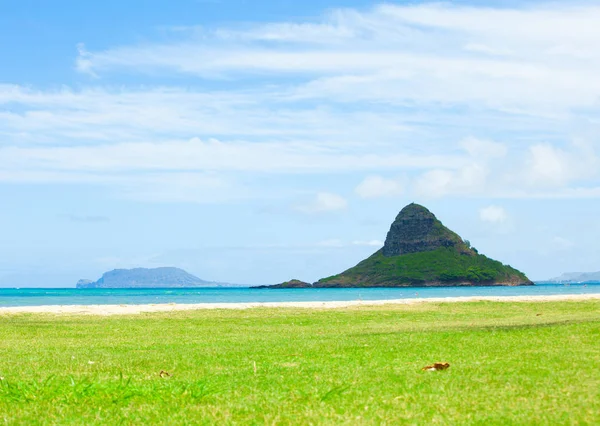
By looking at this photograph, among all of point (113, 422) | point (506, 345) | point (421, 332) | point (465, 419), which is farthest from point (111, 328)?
point (465, 419)

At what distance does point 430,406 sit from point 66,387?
7181mm

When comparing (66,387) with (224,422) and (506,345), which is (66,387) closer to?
(224,422)

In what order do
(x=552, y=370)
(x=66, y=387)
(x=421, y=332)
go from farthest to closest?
(x=421, y=332) < (x=552, y=370) < (x=66, y=387)

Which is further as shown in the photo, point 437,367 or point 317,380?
point 437,367

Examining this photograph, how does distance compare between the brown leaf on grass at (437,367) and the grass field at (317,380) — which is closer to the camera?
the grass field at (317,380)

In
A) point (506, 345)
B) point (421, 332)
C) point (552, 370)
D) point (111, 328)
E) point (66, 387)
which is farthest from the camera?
point (111, 328)

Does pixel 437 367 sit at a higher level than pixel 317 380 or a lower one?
higher

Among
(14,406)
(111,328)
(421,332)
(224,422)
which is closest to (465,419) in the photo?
(224,422)

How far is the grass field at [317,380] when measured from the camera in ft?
39.0

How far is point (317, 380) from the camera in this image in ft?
49.9

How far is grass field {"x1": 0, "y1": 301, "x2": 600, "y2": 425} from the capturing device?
11.9 m

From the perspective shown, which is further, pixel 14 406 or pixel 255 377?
pixel 255 377

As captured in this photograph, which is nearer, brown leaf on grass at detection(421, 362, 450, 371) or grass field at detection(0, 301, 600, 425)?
grass field at detection(0, 301, 600, 425)

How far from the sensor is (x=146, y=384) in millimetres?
14812
